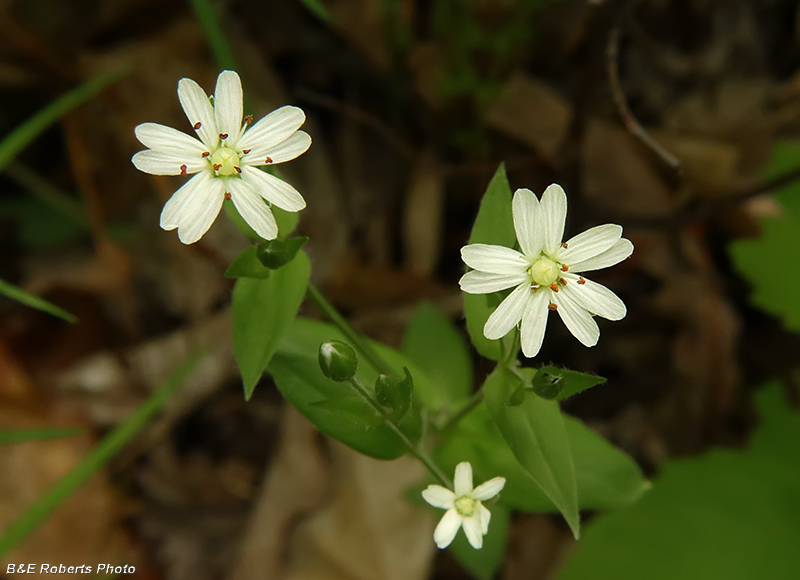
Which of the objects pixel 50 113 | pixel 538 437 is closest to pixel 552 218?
pixel 538 437

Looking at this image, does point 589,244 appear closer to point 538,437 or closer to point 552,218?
point 552,218

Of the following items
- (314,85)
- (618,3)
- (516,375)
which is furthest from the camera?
(314,85)

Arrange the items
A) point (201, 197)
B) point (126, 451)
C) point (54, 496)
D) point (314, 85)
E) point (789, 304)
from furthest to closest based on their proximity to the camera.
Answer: point (314, 85) < point (126, 451) < point (789, 304) < point (54, 496) < point (201, 197)

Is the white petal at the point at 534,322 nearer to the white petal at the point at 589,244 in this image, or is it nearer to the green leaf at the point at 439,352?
the white petal at the point at 589,244

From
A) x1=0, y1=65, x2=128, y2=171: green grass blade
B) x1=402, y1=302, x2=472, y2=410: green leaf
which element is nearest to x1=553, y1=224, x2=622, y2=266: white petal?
Answer: x1=402, y1=302, x2=472, y2=410: green leaf

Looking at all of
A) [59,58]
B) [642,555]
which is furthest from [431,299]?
[59,58]

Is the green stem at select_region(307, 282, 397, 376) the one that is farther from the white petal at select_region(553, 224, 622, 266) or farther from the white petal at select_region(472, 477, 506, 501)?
the white petal at select_region(553, 224, 622, 266)

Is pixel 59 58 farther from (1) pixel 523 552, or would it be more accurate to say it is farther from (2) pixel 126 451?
(1) pixel 523 552
